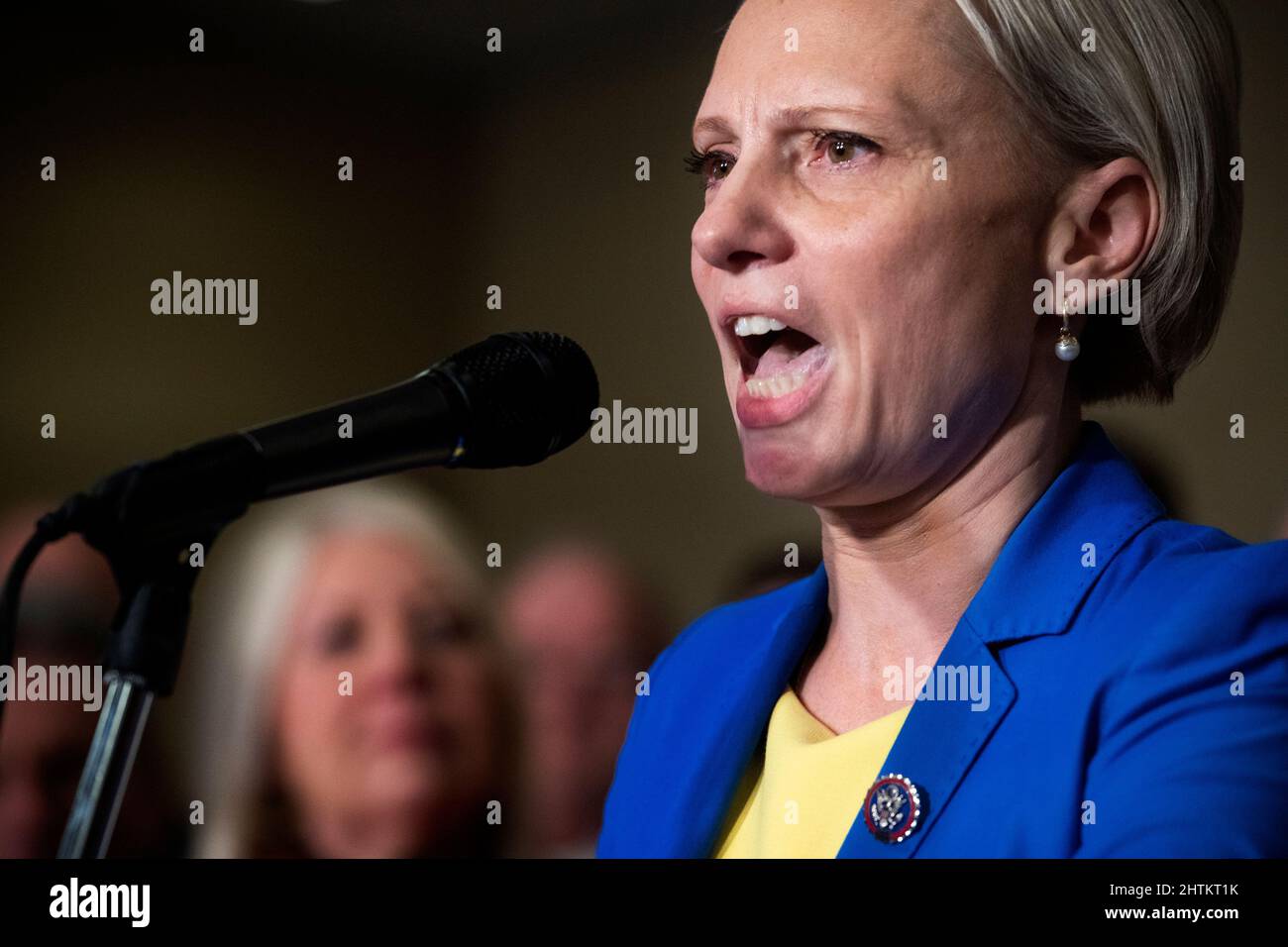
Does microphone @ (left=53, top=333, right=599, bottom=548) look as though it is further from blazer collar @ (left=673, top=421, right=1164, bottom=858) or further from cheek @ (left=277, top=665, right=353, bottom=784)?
cheek @ (left=277, top=665, right=353, bottom=784)

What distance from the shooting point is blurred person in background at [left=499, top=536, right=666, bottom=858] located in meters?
1.92

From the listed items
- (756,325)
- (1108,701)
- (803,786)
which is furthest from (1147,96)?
(803,786)

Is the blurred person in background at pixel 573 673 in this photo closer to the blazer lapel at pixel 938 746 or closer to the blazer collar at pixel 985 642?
the blazer collar at pixel 985 642

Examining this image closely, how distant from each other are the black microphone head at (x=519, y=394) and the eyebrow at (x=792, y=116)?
256 mm

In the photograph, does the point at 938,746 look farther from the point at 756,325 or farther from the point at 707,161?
the point at 707,161

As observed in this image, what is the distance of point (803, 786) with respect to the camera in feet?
3.49

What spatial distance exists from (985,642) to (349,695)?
1.22 m

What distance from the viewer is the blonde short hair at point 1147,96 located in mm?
1026

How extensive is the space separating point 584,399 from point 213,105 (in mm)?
1135

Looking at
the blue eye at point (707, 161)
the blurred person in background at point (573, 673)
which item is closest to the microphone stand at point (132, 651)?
the blue eye at point (707, 161)

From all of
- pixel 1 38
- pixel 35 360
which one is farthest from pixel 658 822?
pixel 1 38

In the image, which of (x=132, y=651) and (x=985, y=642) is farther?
(x=985, y=642)
